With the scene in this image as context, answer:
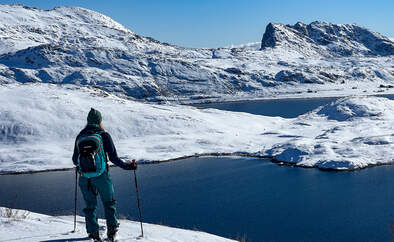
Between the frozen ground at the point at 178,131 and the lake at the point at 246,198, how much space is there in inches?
153

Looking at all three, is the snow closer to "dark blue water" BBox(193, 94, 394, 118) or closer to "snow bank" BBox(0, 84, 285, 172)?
"snow bank" BBox(0, 84, 285, 172)

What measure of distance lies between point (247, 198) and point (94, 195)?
27.8 m

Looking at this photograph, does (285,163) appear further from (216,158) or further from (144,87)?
(144,87)

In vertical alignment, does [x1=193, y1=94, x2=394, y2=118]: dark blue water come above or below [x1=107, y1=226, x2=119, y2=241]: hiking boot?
above

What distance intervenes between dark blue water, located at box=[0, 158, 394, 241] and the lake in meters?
0.07

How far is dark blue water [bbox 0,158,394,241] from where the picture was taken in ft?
93.2

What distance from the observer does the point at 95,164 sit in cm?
979

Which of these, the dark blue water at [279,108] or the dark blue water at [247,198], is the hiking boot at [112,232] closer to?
the dark blue water at [247,198]

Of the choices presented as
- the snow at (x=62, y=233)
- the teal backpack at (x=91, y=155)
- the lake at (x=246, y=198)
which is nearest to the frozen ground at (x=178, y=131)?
the lake at (x=246, y=198)

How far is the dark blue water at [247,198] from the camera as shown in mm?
28422

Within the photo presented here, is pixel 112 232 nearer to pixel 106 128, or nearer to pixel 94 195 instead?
pixel 94 195

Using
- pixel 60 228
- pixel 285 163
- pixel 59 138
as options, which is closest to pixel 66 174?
pixel 59 138

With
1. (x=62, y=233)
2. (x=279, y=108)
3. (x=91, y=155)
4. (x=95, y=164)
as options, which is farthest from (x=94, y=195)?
(x=279, y=108)

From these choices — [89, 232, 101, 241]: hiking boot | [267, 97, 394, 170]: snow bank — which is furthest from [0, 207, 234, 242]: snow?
[267, 97, 394, 170]: snow bank
